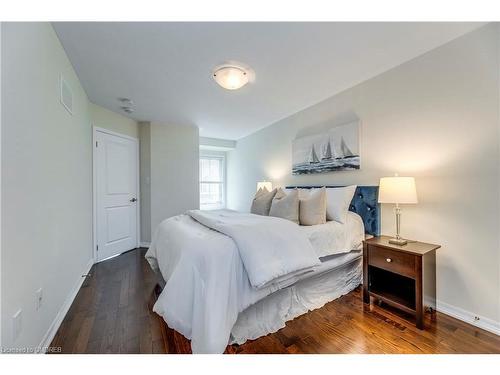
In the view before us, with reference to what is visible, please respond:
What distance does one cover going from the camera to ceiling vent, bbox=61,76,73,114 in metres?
1.93

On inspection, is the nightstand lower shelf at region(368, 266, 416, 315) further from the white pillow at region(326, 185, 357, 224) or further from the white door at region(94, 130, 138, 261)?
the white door at region(94, 130, 138, 261)

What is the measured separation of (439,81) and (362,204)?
52.5 inches

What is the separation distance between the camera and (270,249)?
5.30 ft

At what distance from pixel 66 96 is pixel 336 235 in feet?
9.55

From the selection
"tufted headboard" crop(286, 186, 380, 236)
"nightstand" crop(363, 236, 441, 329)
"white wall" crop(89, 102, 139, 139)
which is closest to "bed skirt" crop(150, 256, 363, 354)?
"nightstand" crop(363, 236, 441, 329)

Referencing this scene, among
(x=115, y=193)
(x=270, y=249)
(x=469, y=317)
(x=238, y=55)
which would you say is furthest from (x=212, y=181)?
(x=469, y=317)

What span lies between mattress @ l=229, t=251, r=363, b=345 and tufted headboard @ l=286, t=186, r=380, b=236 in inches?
12.4

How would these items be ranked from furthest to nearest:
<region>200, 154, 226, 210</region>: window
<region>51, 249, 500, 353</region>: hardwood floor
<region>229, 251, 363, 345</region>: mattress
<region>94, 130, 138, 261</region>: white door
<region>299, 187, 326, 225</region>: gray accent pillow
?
1. <region>200, 154, 226, 210</region>: window
2. <region>94, 130, 138, 261</region>: white door
3. <region>299, 187, 326, 225</region>: gray accent pillow
4. <region>229, 251, 363, 345</region>: mattress
5. <region>51, 249, 500, 353</region>: hardwood floor

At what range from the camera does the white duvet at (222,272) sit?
4.33ft

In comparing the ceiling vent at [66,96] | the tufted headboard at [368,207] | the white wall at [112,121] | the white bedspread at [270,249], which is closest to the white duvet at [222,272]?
the white bedspread at [270,249]

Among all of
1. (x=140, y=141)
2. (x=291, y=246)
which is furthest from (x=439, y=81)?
(x=140, y=141)

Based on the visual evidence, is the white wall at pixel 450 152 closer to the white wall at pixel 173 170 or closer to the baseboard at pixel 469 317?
the baseboard at pixel 469 317

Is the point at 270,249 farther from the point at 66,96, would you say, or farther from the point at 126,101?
the point at 126,101

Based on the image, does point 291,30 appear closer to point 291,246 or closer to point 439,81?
point 439,81
